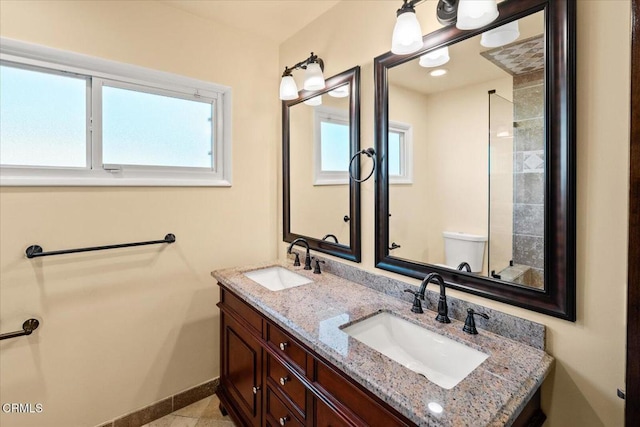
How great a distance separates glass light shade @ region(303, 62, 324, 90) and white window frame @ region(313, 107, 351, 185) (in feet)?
0.51

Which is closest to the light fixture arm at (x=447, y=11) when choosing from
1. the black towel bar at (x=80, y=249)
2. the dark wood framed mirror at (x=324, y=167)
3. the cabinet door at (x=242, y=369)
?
the dark wood framed mirror at (x=324, y=167)

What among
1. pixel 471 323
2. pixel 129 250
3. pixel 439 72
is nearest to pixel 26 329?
pixel 129 250

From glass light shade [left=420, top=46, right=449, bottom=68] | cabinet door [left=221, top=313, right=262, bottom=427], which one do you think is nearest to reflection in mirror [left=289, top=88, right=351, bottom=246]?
glass light shade [left=420, top=46, right=449, bottom=68]

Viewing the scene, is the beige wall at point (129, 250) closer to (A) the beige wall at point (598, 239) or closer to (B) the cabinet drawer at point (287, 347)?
(B) the cabinet drawer at point (287, 347)

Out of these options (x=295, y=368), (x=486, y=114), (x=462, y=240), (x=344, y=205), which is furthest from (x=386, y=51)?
(x=295, y=368)

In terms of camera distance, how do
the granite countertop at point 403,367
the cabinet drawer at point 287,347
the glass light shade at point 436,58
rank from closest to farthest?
1. the granite countertop at point 403,367
2. the cabinet drawer at point 287,347
3. the glass light shade at point 436,58

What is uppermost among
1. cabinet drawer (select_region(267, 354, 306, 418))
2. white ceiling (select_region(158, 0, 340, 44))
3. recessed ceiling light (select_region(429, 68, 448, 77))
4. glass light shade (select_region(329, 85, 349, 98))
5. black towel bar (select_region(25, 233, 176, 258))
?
white ceiling (select_region(158, 0, 340, 44))

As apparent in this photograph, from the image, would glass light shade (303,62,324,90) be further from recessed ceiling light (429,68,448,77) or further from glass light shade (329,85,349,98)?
recessed ceiling light (429,68,448,77)

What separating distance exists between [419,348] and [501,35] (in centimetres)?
118

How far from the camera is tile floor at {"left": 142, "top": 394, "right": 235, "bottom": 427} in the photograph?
1.77 metres

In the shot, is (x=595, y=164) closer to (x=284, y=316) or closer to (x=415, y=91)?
(x=415, y=91)

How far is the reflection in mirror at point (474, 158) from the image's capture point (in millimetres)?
1009

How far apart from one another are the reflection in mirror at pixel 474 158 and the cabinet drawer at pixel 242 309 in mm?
749

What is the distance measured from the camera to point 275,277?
1.96 meters
